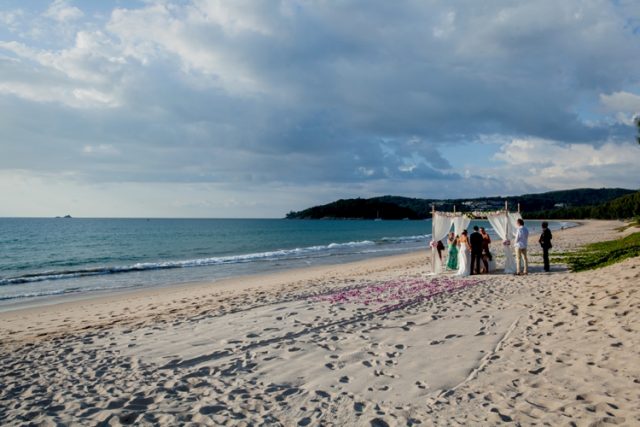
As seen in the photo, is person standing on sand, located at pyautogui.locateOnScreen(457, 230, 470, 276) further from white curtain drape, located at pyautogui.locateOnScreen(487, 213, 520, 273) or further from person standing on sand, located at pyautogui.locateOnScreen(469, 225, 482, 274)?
white curtain drape, located at pyautogui.locateOnScreen(487, 213, 520, 273)

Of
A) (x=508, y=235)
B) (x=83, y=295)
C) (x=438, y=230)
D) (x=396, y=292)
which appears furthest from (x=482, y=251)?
(x=83, y=295)

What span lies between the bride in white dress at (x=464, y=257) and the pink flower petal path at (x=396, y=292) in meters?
0.89

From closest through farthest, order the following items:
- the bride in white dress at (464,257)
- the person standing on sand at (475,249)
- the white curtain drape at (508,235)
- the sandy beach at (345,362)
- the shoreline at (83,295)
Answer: the sandy beach at (345,362)
the shoreline at (83,295)
the person standing on sand at (475,249)
the bride in white dress at (464,257)
the white curtain drape at (508,235)

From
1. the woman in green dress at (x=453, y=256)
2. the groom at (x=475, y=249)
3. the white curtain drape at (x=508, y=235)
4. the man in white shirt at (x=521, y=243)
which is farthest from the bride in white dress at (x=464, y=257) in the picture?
the man in white shirt at (x=521, y=243)

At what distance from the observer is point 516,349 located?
20.5 ft

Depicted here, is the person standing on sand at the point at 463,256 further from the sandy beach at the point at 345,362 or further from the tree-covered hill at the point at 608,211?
the tree-covered hill at the point at 608,211

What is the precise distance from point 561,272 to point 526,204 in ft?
529

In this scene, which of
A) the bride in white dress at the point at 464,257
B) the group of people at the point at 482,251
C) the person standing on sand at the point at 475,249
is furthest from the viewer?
the bride in white dress at the point at 464,257

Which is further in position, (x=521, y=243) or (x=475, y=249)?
(x=475, y=249)

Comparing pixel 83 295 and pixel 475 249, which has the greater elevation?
pixel 475 249

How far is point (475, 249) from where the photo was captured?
14.7 metres

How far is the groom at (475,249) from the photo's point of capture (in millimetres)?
14451

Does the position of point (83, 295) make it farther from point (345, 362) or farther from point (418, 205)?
point (418, 205)

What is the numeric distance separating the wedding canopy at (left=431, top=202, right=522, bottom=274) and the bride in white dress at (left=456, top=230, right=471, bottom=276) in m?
0.93
